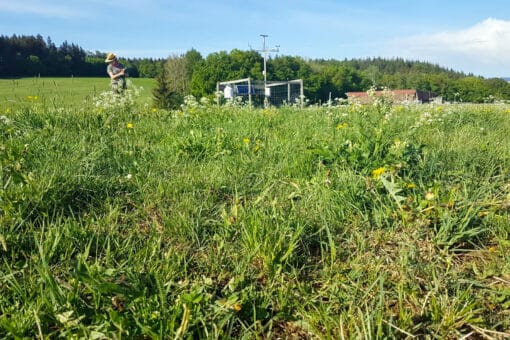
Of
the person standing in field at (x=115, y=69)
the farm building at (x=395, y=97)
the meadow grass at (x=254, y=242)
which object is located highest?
the person standing in field at (x=115, y=69)

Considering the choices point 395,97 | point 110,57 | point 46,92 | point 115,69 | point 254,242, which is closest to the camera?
point 254,242

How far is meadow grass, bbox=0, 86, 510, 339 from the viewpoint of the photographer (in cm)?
118

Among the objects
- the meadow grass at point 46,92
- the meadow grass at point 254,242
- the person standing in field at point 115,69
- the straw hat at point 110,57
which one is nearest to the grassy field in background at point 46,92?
the meadow grass at point 46,92

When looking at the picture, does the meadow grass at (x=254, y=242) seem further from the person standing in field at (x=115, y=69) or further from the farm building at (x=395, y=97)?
the person standing in field at (x=115, y=69)

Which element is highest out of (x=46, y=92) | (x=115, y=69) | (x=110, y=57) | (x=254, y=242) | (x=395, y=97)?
(x=110, y=57)

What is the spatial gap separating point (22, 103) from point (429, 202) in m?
4.23

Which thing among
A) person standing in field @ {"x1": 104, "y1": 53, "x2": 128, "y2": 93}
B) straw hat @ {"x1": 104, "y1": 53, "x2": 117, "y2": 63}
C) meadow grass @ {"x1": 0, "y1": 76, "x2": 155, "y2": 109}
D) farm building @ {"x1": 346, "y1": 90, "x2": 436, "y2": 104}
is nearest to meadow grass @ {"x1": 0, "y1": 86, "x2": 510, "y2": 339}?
meadow grass @ {"x1": 0, "y1": 76, "x2": 155, "y2": 109}

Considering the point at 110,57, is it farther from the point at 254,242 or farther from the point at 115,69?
the point at 254,242

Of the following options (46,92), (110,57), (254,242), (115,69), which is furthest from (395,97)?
(110,57)

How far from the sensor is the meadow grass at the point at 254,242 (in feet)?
3.86

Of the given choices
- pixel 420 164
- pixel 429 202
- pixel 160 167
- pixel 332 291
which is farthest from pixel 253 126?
pixel 332 291

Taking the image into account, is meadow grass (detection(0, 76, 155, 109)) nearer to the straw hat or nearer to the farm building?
the straw hat

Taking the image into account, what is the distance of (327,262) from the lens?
5.05ft

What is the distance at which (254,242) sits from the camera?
5.07ft
